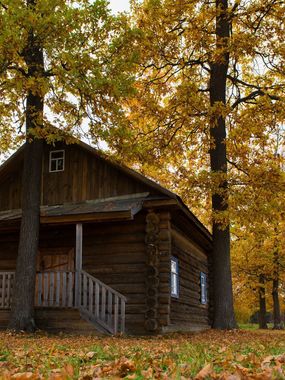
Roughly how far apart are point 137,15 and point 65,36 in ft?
30.8

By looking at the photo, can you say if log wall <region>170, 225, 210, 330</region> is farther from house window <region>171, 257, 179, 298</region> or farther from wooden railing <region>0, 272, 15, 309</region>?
wooden railing <region>0, 272, 15, 309</region>

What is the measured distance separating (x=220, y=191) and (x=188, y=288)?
428 cm

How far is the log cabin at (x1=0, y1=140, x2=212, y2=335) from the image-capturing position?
13852 millimetres

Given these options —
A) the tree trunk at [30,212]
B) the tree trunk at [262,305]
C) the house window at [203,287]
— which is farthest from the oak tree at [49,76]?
the tree trunk at [262,305]

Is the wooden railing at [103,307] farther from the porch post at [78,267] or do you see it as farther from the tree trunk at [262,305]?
the tree trunk at [262,305]

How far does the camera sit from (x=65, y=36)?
12.8 m

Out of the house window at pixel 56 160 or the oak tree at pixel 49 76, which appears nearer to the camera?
the oak tree at pixel 49 76

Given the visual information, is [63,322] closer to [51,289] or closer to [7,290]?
[51,289]

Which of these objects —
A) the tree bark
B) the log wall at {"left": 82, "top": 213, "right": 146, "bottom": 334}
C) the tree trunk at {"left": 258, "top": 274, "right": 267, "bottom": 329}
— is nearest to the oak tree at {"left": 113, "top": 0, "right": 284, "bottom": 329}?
the tree bark

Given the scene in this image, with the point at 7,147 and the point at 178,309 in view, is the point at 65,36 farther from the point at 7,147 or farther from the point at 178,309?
the point at 178,309

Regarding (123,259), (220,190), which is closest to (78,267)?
(123,259)

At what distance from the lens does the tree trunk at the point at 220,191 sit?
55.9 ft

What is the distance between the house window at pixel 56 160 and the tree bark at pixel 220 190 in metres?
5.51

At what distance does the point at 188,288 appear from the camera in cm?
1869
